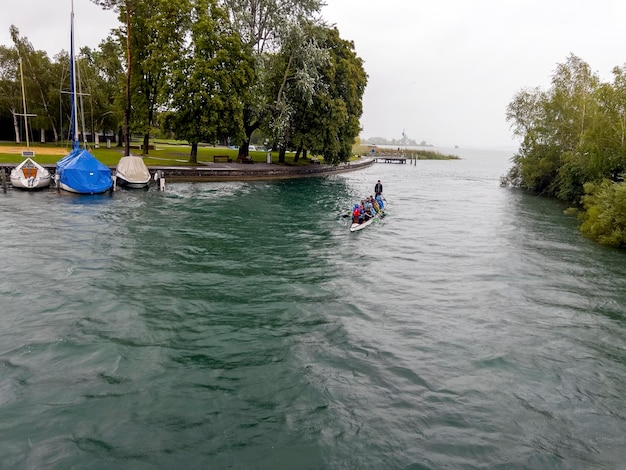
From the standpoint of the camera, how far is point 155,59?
4738 centimetres

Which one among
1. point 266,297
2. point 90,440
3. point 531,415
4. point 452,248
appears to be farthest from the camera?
point 452,248

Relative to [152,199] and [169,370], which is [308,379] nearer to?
[169,370]

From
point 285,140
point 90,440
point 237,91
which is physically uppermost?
point 237,91

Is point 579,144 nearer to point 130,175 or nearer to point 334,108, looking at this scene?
point 334,108

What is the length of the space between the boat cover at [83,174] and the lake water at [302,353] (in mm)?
11390

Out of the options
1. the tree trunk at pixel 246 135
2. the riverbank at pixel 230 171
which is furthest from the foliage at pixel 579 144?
the tree trunk at pixel 246 135

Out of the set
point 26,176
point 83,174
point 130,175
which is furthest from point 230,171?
point 26,176

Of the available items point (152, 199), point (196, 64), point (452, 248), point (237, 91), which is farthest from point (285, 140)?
point (452, 248)

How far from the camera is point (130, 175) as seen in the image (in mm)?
38438

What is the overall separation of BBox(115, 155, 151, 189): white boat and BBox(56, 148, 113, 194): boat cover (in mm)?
2547

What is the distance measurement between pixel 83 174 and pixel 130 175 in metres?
4.66

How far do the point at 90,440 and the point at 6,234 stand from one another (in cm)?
1784

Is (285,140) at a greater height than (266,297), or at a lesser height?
greater

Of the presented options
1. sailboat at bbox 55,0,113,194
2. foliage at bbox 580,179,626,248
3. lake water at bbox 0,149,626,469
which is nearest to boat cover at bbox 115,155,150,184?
sailboat at bbox 55,0,113,194
